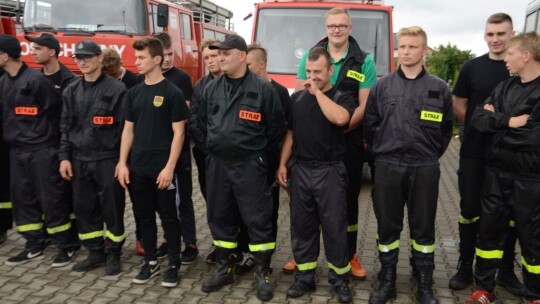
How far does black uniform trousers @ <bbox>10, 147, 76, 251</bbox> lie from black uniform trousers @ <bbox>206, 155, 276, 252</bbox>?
149 cm

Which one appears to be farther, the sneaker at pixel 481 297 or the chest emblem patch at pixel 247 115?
the chest emblem patch at pixel 247 115

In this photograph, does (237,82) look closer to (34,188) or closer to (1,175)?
(34,188)

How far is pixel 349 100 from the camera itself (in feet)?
13.6

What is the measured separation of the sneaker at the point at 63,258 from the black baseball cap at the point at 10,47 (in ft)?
5.99

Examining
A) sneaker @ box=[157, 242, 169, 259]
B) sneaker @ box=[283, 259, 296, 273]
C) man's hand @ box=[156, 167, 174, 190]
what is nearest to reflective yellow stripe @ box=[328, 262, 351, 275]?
sneaker @ box=[283, 259, 296, 273]

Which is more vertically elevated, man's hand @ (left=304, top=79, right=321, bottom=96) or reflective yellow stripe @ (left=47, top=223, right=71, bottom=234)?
man's hand @ (left=304, top=79, right=321, bottom=96)

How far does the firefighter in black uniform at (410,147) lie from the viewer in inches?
153

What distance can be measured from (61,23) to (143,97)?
579cm

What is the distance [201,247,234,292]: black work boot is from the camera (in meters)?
4.37

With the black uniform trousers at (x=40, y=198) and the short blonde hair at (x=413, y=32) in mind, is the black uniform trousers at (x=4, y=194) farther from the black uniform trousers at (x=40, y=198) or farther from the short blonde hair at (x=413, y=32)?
the short blonde hair at (x=413, y=32)

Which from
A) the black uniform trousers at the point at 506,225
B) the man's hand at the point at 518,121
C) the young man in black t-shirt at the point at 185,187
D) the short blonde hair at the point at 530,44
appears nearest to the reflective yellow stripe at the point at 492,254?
the black uniform trousers at the point at 506,225

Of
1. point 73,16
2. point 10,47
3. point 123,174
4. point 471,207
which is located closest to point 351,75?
point 471,207

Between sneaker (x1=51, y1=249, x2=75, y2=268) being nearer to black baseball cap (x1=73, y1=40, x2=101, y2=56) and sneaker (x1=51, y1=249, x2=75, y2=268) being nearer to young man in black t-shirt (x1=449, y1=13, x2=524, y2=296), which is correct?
black baseball cap (x1=73, y1=40, x2=101, y2=56)

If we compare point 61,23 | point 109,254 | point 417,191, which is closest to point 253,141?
point 417,191
